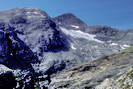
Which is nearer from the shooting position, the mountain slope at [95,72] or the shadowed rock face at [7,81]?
the mountain slope at [95,72]

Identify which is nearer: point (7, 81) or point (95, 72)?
point (7, 81)

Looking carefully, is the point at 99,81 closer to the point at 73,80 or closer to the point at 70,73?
the point at 73,80

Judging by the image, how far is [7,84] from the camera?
431 feet

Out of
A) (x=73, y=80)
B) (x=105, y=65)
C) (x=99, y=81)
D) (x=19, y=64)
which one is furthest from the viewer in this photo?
(x=19, y=64)

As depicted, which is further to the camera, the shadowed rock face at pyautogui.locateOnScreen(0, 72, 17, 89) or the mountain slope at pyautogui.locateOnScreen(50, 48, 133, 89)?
the shadowed rock face at pyautogui.locateOnScreen(0, 72, 17, 89)

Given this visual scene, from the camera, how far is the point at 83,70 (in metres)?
144

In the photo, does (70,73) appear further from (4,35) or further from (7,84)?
(4,35)

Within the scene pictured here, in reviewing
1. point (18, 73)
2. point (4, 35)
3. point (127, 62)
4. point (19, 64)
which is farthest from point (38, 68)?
point (127, 62)

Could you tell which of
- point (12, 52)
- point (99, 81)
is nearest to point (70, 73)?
point (99, 81)

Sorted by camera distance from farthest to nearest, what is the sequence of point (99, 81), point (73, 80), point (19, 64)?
point (19, 64) < point (73, 80) < point (99, 81)

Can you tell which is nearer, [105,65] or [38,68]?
[105,65]

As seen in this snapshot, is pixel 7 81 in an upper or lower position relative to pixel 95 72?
upper

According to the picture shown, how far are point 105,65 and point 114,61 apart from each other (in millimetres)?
4725

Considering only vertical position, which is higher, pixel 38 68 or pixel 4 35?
pixel 4 35
